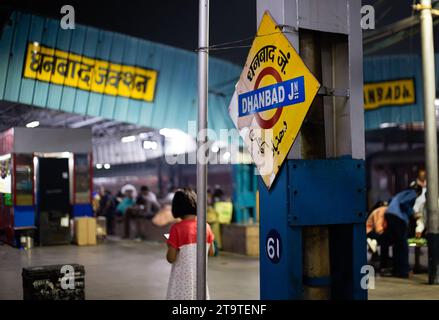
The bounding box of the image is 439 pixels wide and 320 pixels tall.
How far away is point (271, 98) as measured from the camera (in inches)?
167

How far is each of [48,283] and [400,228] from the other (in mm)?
6506

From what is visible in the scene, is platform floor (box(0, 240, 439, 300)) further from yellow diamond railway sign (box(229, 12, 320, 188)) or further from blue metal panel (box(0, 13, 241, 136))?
yellow diamond railway sign (box(229, 12, 320, 188))

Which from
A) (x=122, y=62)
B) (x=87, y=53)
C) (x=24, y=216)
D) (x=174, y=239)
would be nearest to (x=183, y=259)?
(x=174, y=239)

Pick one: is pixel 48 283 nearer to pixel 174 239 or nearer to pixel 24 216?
pixel 174 239

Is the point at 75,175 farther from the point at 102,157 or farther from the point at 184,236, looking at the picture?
the point at 102,157

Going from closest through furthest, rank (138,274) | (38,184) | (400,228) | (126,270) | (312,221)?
(312,221)
(400,228)
(138,274)
(126,270)
(38,184)

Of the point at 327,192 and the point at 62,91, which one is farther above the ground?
the point at 62,91

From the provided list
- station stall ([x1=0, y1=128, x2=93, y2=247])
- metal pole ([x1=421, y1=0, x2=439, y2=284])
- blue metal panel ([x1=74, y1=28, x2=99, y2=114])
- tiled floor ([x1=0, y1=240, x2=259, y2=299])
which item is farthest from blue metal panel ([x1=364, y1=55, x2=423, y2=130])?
station stall ([x1=0, y1=128, x2=93, y2=247])

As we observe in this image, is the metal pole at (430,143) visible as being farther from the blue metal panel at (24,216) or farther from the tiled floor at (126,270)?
the blue metal panel at (24,216)

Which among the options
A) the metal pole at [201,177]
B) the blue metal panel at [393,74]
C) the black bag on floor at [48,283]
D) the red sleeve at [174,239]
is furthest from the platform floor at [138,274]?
the blue metal panel at [393,74]

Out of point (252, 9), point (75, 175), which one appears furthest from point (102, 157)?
point (252, 9)

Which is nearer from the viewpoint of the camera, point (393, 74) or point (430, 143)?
point (430, 143)

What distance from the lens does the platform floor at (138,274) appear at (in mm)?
8680

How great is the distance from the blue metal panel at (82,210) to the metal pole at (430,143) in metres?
10.3
